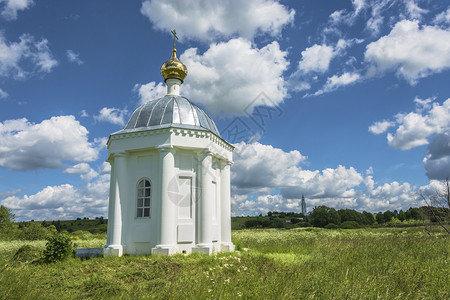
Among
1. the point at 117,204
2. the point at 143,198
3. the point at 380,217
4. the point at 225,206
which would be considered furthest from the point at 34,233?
the point at 380,217

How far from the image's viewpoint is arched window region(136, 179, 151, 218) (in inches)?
510

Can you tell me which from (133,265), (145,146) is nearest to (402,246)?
(133,265)

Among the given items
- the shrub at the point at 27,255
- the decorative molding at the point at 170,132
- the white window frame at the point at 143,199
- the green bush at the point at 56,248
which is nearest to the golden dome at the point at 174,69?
the decorative molding at the point at 170,132

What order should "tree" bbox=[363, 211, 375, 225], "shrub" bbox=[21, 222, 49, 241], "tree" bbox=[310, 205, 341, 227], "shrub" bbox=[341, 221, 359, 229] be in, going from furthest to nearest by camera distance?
"tree" bbox=[363, 211, 375, 225]
"tree" bbox=[310, 205, 341, 227]
"shrub" bbox=[341, 221, 359, 229]
"shrub" bbox=[21, 222, 49, 241]

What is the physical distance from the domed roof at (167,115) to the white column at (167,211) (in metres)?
1.53

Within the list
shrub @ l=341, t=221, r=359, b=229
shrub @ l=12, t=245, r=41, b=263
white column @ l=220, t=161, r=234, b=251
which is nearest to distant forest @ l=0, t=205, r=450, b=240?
shrub @ l=341, t=221, r=359, b=229

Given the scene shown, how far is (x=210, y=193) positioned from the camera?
13.1 m

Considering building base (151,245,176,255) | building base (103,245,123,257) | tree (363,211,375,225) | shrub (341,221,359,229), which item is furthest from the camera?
tree (363,211,375,225)

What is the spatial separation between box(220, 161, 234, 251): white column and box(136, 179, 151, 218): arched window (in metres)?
3.75

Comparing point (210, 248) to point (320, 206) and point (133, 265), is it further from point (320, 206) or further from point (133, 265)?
point (320, 206)

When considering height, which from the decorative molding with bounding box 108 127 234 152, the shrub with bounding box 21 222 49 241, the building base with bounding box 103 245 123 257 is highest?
the decorative molding with bounding box 108 127 234 152

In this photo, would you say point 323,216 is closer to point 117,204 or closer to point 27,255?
point 117,204

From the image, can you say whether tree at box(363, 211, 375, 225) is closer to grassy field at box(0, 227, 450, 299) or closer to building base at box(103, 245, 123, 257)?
grassy field at box(0, 227, 450, 299)

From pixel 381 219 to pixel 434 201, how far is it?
1786 inches
